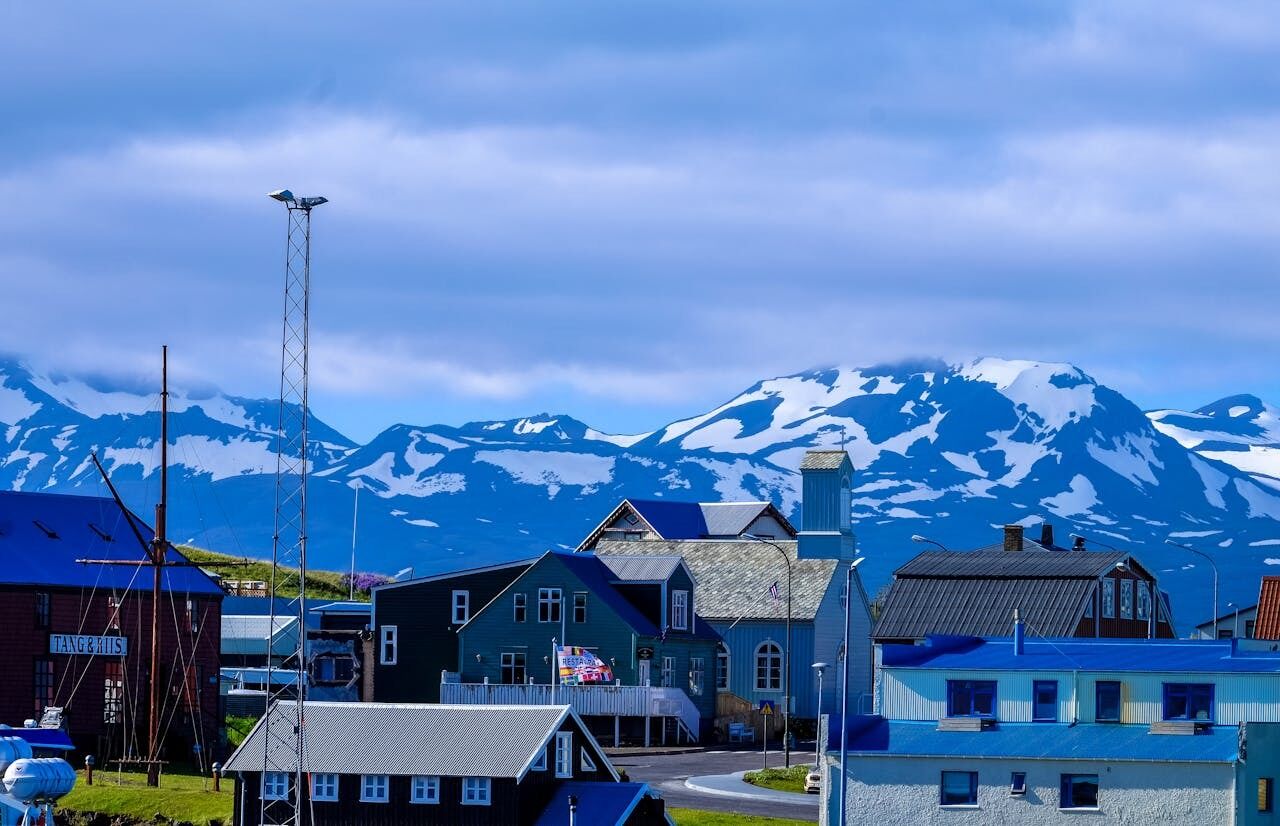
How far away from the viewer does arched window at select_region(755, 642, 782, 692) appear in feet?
345

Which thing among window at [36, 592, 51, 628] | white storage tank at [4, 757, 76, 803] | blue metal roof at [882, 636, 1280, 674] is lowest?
white storage tank at [4, 757, 76, 803]

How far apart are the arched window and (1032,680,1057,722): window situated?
1478 inches

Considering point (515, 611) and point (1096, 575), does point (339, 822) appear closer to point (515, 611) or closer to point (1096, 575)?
point (515, 611)

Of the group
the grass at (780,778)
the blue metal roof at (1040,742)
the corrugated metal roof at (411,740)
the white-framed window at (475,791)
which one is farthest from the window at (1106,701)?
the white-framed window at (475,791)

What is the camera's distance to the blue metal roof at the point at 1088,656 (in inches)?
2630

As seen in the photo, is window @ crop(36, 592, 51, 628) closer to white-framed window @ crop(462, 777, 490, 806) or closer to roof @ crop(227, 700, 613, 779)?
roof @ crop(227, 700, 613, 779)

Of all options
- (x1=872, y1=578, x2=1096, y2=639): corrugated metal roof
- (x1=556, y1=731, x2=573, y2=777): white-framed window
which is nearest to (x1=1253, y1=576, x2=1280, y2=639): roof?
(x1=872, y1=578, x2=1096, y2=639): corrugated metal roof

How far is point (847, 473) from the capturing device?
117562 millimetres

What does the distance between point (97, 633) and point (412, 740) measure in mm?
25186

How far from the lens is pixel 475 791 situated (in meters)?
64.6

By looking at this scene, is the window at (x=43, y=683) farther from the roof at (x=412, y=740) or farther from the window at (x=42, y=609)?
the roof at (x=412, y=740)

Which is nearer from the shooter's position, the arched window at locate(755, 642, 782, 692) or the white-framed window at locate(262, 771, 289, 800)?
the white-framed window at locate(262, 771, 289, 800)

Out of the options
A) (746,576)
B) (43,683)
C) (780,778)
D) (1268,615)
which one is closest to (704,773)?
(780,778)

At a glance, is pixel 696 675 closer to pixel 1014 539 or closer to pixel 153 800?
pixel 1014 539
